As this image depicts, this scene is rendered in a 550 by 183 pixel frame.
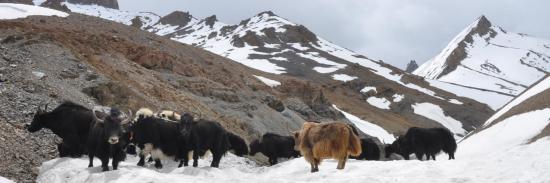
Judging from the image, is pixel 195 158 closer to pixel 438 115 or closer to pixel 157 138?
pixel 157 138

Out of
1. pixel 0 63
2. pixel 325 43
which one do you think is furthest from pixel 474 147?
pixel 325 43

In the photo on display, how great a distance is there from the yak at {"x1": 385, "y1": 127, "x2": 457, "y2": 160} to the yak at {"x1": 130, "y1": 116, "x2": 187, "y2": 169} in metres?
10.9

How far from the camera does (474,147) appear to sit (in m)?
32.5

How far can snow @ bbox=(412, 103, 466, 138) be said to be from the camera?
85562 millimetres

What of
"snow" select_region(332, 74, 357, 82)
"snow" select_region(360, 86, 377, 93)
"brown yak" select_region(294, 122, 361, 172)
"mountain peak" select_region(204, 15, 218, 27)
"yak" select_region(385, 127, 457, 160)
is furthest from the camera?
"mountain peak" select_region(204, 15, 218, 27)

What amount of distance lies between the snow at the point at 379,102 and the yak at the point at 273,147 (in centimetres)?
6949

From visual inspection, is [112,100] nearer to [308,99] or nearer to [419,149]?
[419,149]

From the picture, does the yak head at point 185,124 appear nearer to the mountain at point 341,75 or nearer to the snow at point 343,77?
the mountain at point 341,75

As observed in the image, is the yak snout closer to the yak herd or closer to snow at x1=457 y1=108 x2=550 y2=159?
the yak herd

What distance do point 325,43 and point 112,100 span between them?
136 metres

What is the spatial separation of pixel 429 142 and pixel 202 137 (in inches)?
410

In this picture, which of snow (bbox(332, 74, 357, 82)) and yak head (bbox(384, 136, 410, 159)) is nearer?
yak head (bbox(384, 136, 410, 159))

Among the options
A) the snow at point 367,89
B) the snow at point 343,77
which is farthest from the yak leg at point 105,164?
the snow at point 343,77

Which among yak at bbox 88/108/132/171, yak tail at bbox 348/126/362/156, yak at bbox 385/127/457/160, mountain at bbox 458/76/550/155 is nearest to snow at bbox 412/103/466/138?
mountain at bbox 458/76/550/155
